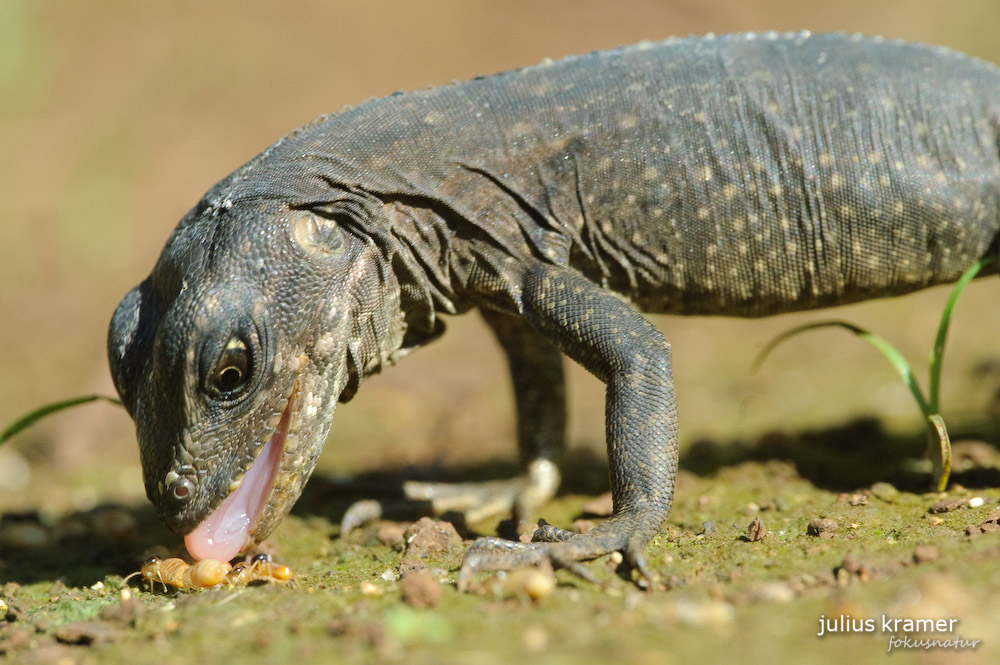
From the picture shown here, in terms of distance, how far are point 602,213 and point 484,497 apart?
6.72 feet

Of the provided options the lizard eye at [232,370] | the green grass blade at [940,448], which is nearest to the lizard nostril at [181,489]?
the lizard eye at [232,370]

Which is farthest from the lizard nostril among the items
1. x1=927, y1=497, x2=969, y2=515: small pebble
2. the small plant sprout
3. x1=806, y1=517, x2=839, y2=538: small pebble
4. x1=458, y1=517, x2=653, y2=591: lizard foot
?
x1=927, y1=497, x2=969, y2=515: small pebble

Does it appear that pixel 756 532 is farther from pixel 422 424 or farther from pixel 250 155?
pixel 250 155

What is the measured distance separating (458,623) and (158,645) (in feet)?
3.75

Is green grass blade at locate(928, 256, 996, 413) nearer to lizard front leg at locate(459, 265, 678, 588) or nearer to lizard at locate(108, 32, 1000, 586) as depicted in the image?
lizard at locate(108, 32, 1000, 586)

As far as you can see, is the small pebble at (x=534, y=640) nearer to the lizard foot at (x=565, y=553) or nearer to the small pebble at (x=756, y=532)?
the lizard foot at (x=565, y=553)

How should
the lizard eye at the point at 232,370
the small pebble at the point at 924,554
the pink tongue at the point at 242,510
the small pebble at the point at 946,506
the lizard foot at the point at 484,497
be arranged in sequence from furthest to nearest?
the lizard foot at the point at 484,497 < the small pebble at the point at 946,506 < the pink tongue at the point at 242,510 < the lizard eye at the point at 232,370 < the small pebble at the point at 924,554

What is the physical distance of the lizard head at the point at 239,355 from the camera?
4227 mm

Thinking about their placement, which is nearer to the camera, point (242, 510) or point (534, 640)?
point (534, 640)

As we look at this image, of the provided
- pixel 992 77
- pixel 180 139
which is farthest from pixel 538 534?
pixel 180 139

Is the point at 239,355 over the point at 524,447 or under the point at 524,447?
over

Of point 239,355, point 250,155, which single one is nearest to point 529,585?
point 239,355

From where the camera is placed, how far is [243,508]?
450cm

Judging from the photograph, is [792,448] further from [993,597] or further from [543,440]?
[993,597]
